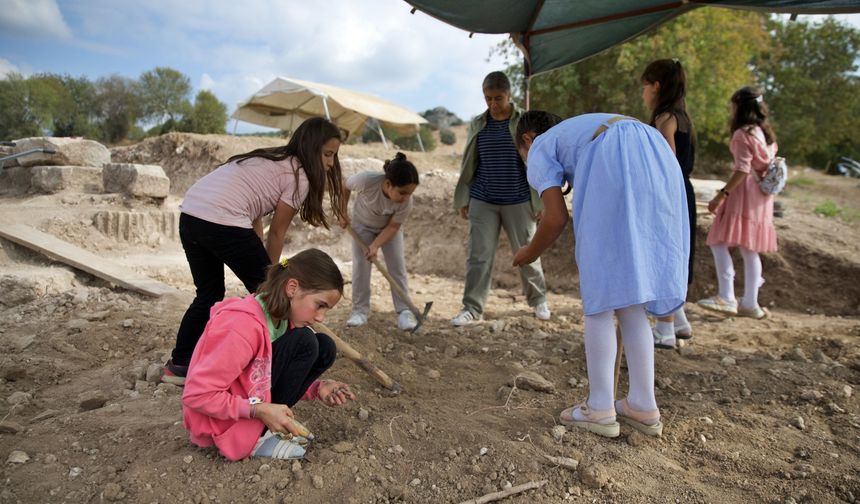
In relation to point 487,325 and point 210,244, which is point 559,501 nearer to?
point 210,244

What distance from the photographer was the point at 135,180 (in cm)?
669

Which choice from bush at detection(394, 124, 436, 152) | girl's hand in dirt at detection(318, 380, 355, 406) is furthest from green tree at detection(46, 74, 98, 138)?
girl's hand in dirt at detection(318, 380, 355, 406)

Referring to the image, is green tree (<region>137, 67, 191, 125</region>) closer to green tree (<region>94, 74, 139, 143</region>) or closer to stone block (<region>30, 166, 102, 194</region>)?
green tree (<region>94, 74, 139, 143</region>)

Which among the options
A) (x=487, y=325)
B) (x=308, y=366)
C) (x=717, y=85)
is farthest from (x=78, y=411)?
(x=717, y=85)

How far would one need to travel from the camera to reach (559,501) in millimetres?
1869

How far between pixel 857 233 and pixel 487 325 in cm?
504

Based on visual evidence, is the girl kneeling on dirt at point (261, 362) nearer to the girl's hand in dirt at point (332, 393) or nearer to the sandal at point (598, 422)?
the girl's hand in dirt at point (332, 393)

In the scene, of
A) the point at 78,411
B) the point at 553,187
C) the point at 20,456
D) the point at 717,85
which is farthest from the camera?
the point at 717,85

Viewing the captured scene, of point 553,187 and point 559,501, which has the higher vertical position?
point 553,187

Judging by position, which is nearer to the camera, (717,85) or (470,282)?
(470,282)

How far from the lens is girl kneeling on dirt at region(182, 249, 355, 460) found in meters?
1.79

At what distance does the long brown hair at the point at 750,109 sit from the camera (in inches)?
155

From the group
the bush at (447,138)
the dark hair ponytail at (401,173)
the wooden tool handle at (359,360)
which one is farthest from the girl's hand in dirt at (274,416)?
the bush at (447,138)

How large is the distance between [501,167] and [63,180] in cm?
602
